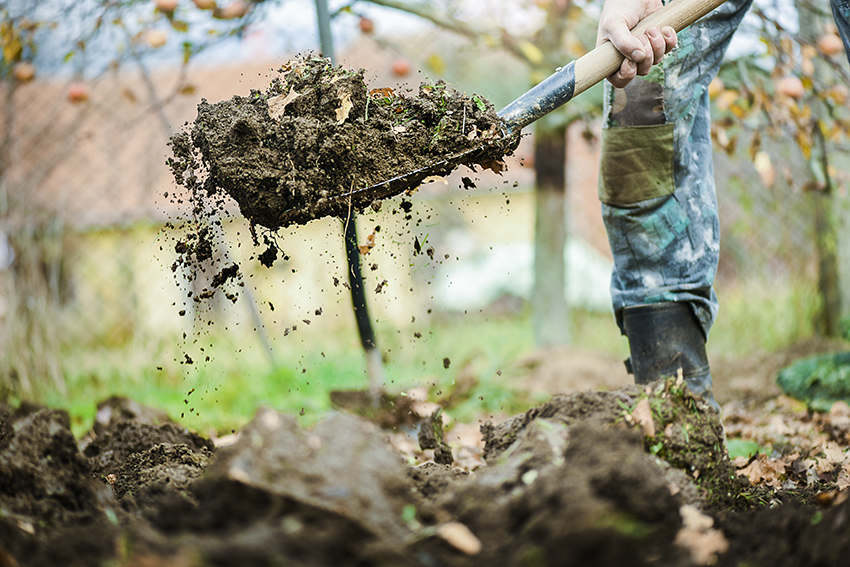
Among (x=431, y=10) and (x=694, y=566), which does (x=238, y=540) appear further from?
(x=431, y=10)

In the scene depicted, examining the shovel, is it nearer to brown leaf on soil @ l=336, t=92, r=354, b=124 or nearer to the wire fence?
brown leaf on soil @ l=336, t=92, r=354, b=124

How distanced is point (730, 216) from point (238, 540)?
5.16 metres

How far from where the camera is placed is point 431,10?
3387 mm

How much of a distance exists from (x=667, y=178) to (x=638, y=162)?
0.10 meters

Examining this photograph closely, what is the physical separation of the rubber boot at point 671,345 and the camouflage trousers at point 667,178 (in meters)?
0.03

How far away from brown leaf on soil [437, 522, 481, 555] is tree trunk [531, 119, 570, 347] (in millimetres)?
2971

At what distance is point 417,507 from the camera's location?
3.20ft

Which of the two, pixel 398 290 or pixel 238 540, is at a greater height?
pixel 398 290

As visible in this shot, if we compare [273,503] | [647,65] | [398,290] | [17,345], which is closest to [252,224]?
[273,503]

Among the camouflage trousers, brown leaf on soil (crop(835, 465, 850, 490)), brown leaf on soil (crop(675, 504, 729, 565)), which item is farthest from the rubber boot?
brown leaf on soil (crop(675, 504, 729, 565))

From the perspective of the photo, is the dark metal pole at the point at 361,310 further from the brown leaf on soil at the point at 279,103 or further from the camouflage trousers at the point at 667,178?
the camouflage trousers at the point at 667,178

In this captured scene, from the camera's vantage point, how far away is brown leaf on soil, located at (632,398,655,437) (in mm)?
1305

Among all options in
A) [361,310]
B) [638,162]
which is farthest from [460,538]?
[361,310]

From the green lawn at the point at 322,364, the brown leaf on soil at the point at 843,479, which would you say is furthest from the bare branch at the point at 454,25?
the brown leaf on soil at the point at 843,479
